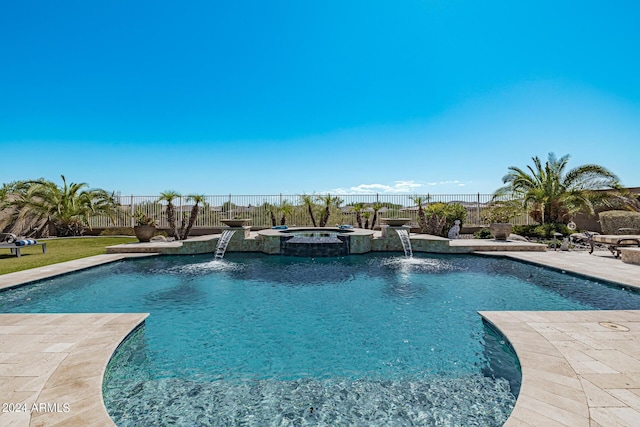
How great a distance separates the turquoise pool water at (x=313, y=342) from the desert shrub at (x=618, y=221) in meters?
9.78

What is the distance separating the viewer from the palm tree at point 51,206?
53.8 ft

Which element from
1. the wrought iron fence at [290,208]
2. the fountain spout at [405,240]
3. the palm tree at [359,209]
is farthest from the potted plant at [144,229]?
the fountain spout at [405,240]

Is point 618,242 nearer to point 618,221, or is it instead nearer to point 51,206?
point 618,221

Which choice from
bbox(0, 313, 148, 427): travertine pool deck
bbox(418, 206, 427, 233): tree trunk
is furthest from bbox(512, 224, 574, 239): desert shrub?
bbox(0, 313, 148, 427): travertine pool deck

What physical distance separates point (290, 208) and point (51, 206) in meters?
13.3

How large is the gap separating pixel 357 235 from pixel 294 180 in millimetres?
8862

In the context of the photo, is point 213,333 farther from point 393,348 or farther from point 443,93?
point 443,93

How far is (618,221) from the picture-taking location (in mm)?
13688

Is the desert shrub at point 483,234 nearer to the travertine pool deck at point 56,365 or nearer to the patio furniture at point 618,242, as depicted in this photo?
the patio furniture at point 618,242

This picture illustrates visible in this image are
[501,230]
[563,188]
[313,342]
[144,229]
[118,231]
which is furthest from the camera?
[118,231]

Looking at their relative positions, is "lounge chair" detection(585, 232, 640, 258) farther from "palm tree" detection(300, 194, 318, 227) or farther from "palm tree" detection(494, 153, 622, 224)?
"palm tree" detection(300, 194, 318, 227)

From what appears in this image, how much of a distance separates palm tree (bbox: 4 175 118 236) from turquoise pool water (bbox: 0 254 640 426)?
1232 centimetres

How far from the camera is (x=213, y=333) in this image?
163 inches

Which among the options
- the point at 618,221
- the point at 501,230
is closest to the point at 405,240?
the point at 501,230
